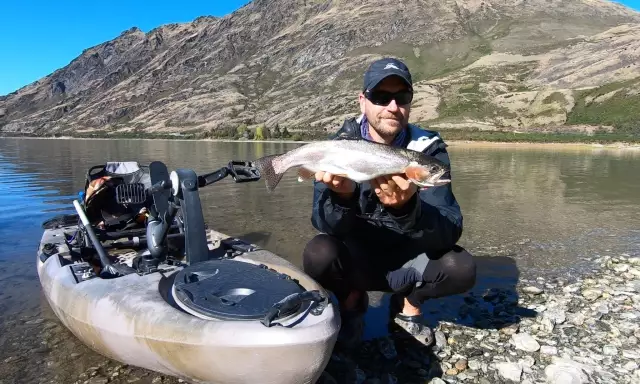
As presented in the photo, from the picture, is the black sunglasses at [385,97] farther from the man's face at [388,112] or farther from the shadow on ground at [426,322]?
the shadow on ground at [426,322]

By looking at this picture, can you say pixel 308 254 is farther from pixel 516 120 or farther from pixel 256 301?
pixel 516 120

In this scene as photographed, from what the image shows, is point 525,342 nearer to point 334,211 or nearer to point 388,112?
point 334,211

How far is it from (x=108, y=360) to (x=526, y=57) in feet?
711

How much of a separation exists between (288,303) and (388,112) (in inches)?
88.0

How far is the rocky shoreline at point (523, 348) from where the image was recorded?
4559mm

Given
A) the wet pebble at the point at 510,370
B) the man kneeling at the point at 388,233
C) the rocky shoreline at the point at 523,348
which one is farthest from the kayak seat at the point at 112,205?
the wet pebble at the point at 510,370

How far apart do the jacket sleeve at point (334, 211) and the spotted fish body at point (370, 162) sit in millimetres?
390

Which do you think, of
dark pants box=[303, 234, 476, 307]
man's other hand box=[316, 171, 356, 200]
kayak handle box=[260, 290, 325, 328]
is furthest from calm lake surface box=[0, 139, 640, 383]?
man's other hand box=[316, 171, 356, 200]

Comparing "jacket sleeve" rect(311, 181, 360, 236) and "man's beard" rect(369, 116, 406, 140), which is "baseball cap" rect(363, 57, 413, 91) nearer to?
"man's beard" rect(369, 116, 406, 140)

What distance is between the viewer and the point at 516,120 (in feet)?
384

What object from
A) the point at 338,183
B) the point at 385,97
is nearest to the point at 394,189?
the point at 338,183

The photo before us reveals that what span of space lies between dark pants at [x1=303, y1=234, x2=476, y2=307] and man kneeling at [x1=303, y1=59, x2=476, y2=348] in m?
0.01

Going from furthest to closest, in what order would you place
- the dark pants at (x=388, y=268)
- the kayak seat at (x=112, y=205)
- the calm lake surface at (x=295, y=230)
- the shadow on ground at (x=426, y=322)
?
the kayak seat at (x=112, y=205) < the calm lake surface at (x=295, y=230) < the dark pants at (x=388, y=268) < the shadow on ground at (x=426, y=322)

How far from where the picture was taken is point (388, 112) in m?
4.79
